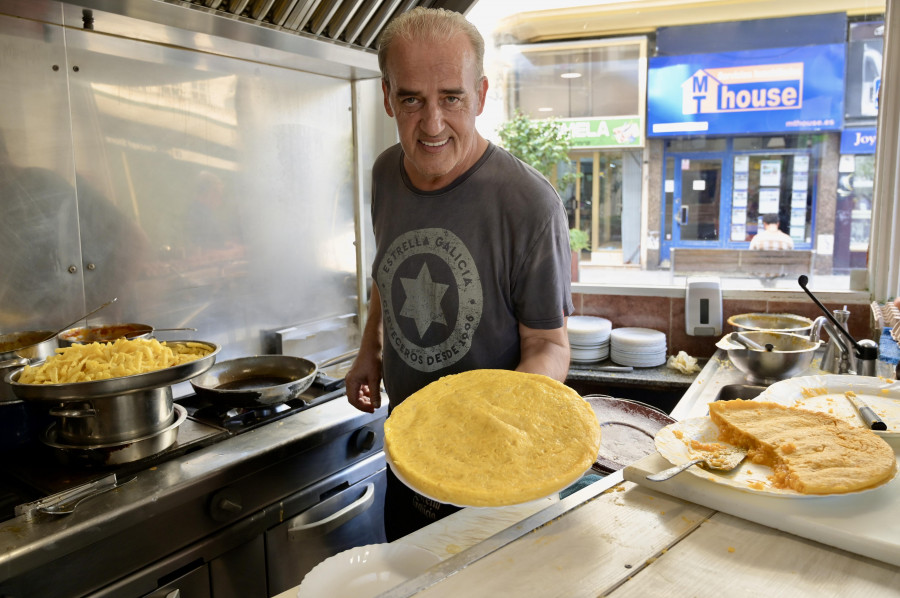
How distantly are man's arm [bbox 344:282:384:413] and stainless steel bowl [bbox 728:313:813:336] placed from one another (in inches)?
68.0

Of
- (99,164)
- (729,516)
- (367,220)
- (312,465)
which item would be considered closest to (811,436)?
(729,516)

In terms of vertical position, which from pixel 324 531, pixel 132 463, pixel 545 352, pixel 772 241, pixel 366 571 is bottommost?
pixel 324 531

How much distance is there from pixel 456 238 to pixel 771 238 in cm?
237

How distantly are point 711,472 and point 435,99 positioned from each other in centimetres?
102

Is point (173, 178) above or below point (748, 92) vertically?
below

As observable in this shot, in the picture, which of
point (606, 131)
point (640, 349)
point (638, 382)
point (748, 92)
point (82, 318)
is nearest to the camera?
point (82, 318)

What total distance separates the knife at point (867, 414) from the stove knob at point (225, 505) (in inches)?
64.6

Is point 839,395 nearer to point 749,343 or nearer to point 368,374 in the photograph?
point 749,343

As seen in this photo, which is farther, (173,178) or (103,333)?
(173,178)

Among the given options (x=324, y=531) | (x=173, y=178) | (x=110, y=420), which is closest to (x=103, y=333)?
(x=110, y=420)

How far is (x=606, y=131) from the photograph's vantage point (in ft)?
11.8

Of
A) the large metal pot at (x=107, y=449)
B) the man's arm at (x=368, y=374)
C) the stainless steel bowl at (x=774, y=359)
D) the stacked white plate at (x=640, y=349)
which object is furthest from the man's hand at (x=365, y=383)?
the stacked white plate at (x=640, y=349)

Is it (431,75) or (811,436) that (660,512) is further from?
(431,75)

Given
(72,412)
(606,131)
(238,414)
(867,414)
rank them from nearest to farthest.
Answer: (867,414) → (72,412) → (238,414) → (606,131)
